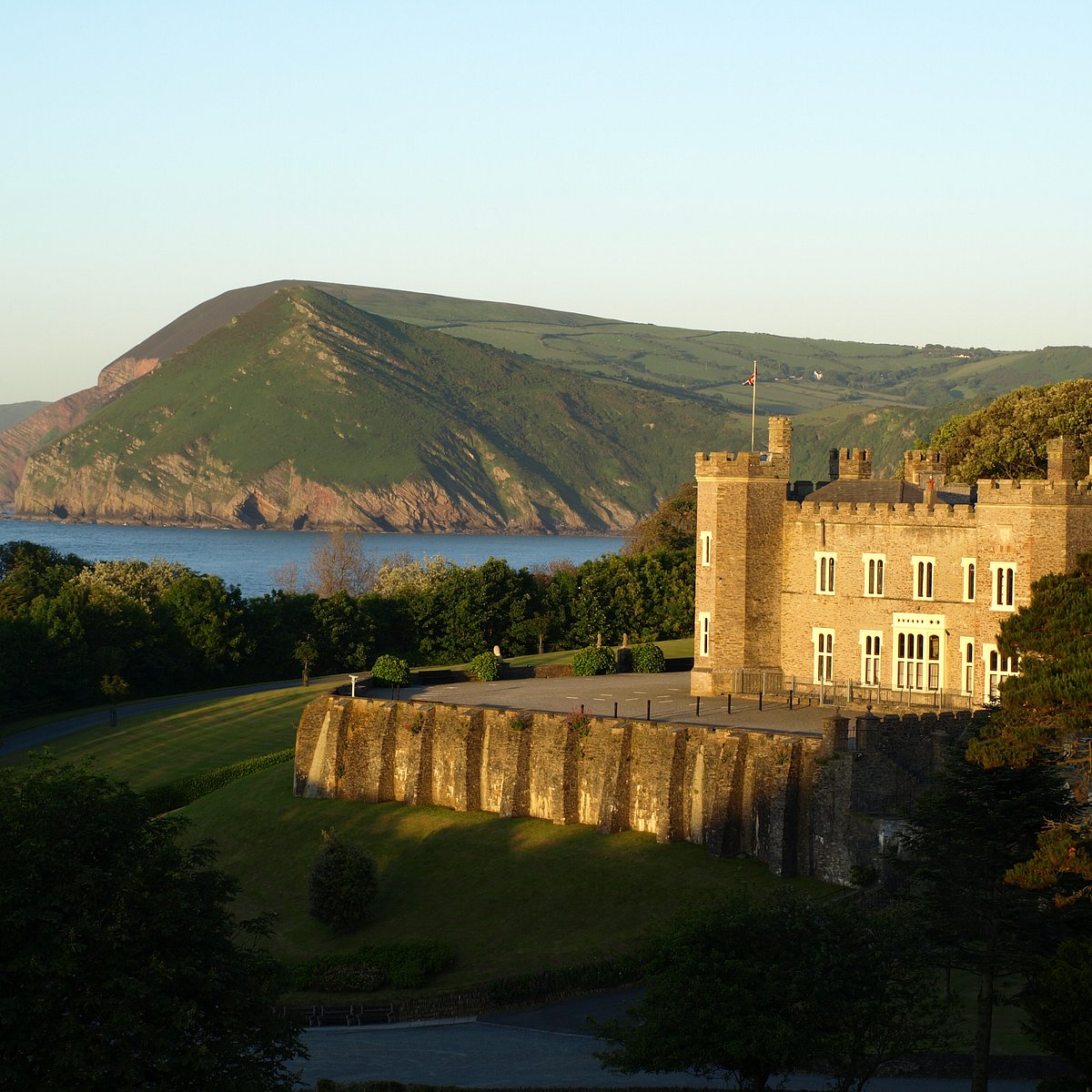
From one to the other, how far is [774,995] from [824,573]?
31.3 metres

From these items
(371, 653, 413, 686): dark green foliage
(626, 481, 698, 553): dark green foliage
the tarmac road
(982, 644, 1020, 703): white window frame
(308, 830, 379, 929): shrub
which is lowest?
the tarmac road

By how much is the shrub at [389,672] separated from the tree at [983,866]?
33.7m

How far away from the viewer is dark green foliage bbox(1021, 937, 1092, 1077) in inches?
1283

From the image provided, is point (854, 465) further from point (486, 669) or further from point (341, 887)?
point (341, 887)

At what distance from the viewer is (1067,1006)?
32.9 m

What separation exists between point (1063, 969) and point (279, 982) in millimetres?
15679

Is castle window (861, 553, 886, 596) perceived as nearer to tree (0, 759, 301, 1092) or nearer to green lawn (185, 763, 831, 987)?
green lawn (185, 763, 831, 987)

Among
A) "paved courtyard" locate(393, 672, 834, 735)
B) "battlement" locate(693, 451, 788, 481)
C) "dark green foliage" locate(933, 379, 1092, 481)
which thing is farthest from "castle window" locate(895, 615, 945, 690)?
"dark green foliage" locate(933, 379, 1092, 481)

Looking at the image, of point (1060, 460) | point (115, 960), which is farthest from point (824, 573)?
point (115, 960)

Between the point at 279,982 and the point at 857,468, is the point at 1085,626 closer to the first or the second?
the point at 279,982

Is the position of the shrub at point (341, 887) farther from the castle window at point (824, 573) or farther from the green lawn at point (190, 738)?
the green lawn at point (190, 738)

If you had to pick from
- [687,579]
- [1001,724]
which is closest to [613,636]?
[687,579]

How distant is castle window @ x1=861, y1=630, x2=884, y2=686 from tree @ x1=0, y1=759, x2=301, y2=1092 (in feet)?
109

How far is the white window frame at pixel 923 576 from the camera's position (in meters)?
60.4
